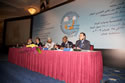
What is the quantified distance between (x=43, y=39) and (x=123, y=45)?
4.56 m

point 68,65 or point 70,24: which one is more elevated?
point 70,24

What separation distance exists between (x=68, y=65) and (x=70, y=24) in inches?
119

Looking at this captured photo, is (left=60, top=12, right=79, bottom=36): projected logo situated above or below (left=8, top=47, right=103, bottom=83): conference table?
above

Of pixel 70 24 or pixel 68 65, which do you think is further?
pixel 70 24

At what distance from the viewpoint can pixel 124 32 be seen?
2.77 metres

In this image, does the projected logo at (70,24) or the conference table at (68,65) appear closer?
the conference table at (68,65)

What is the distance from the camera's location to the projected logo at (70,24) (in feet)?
13.3

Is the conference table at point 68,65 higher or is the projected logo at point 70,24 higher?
the projected logo at point 70,24

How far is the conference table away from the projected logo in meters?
2.35

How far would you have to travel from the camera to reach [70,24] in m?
4.28

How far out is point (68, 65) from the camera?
1580mm

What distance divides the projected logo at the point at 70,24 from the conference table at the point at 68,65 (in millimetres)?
2347

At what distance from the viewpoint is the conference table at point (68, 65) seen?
4.46 ft

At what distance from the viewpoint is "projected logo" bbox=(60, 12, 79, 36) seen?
4047 mm
